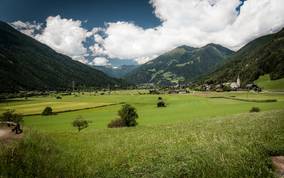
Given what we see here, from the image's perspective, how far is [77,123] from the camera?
80812 millimetres

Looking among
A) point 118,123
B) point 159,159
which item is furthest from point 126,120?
point 159,159

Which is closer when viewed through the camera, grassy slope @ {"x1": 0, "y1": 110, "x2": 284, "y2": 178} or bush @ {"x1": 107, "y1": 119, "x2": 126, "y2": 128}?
grassy slope @ {"x1": 0, "y1": 110, "x2": 284, "y2": 178}

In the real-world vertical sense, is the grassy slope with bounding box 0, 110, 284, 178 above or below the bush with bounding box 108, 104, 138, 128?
above

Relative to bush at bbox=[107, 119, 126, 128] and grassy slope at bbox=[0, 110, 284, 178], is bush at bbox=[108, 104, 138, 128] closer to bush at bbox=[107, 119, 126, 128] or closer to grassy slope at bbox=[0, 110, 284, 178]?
bush at bbox=[107, 119, 126, 128]

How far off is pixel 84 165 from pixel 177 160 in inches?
253

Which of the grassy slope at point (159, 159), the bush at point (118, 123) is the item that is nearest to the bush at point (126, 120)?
the bush at point (118, 123)

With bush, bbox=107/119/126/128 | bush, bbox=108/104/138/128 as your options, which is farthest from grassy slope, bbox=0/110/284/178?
bush, bbox=108/104/138/128

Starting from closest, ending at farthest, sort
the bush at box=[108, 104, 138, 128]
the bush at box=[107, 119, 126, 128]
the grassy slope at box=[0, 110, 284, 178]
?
the grassy slope at box=[0, 110, 284, 178] < the bush at box=[107, 119, 126, 128] < the bush at box=[108, 104, 138, 128]

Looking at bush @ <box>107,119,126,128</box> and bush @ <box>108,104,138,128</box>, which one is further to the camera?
bush @ <box>108,104,138,128</box>

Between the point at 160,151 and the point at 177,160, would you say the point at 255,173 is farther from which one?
the point at 160,151

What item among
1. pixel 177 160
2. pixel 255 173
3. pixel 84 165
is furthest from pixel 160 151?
pixel 255 173

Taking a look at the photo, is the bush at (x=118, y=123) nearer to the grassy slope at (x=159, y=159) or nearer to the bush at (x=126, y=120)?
the bush at (x=126, y=120)

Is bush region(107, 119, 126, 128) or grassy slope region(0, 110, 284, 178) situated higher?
grassy slope region(0, 110, 284, 178)

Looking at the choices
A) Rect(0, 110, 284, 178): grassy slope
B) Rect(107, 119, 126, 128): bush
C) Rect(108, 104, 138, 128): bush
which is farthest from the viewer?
Rect(108, 104, 138, 128): bush
